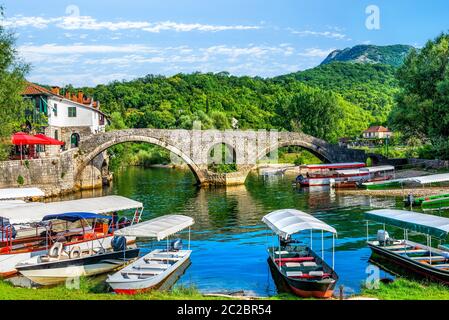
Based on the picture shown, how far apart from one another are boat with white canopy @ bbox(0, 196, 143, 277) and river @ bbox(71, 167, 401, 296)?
2530 mm

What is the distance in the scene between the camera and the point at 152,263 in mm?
20344

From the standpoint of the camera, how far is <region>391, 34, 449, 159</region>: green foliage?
4938 centimetres

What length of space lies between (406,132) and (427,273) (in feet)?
128

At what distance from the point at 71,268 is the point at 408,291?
41.2 ft

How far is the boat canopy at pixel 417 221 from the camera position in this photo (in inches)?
729

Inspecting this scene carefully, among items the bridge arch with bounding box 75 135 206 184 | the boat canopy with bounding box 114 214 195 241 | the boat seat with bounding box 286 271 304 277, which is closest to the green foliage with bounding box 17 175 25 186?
the bridge arch with bounding box 75 135 206 184

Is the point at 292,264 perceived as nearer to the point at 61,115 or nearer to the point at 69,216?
the point at 69,216

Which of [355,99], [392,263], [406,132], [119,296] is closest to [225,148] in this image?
[406,132]

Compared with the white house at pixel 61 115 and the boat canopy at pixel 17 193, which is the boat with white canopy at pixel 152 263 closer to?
the boat canopy at pixel 17 193

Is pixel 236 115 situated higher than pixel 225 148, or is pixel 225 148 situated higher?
pixel 236 115

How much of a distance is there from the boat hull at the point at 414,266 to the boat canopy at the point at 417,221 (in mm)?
1212

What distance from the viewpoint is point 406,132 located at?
180 feet

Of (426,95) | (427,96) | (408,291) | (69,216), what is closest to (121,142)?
(69,216)
